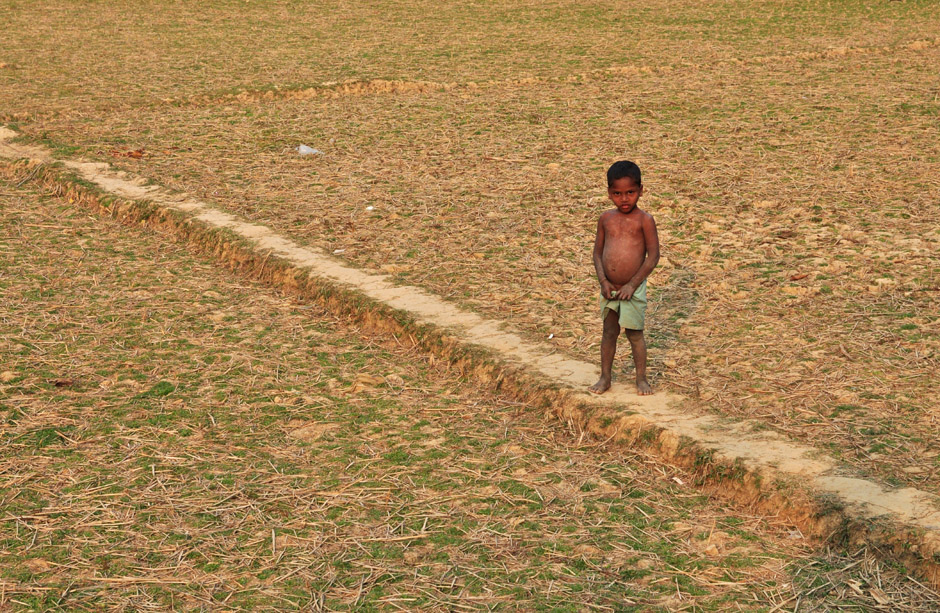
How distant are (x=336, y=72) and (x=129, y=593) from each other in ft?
29.3

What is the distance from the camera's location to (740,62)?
11484mm

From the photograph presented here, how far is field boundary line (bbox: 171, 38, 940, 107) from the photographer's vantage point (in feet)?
32.0

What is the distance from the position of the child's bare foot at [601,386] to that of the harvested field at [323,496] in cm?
23

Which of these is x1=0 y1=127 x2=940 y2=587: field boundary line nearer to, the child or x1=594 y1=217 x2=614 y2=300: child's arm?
the child

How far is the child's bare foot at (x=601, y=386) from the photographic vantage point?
373 cm

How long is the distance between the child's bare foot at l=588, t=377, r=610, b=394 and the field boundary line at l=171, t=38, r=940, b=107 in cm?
676

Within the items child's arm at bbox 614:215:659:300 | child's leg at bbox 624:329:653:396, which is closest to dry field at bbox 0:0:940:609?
child's leg at bbox 624:329:653:396

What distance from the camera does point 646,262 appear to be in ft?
11.9

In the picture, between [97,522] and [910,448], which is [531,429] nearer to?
[910,448]

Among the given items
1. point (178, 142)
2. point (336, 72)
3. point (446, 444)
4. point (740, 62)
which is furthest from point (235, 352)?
point (740, 62)

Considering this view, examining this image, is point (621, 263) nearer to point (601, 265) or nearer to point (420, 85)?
point (601, 265)

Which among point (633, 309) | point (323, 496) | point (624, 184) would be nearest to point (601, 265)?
point (633, 309)

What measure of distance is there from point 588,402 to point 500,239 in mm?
2039

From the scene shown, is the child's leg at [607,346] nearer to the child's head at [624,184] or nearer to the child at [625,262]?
the child at [625,262]
